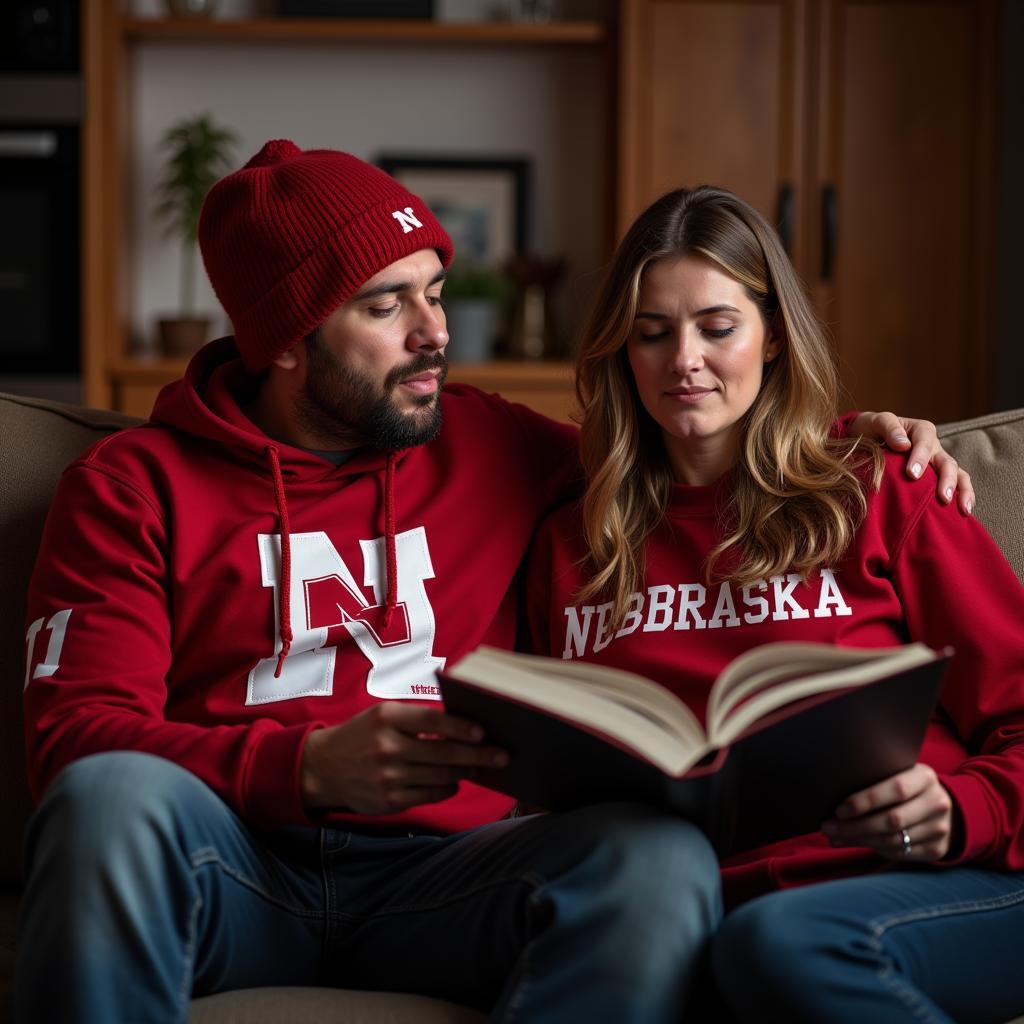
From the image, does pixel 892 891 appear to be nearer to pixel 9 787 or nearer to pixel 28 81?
pixel 9 787

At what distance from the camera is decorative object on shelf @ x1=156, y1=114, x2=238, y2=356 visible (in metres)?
3.68

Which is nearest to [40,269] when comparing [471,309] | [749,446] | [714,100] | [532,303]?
[471,309]

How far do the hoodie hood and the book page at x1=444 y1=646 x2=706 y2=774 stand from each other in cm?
46

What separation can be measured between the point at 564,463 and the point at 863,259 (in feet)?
7.22

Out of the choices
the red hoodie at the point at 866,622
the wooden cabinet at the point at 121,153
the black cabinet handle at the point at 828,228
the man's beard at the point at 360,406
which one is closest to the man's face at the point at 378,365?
the man's beard at the point at 360,406

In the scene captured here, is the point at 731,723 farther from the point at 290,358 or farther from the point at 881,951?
the point at 290,358

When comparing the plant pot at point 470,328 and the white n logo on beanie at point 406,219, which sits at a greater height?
the white n logo on beanie at point 406,219

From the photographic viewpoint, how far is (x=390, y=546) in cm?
157

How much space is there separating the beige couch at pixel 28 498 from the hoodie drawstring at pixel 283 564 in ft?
1.01

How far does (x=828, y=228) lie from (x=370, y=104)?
1373 millimetres

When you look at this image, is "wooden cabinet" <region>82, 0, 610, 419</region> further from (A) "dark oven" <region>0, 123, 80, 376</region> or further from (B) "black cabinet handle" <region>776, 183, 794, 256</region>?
(B) "black cabinet handle" <region>776, 183, 794, 256</region>

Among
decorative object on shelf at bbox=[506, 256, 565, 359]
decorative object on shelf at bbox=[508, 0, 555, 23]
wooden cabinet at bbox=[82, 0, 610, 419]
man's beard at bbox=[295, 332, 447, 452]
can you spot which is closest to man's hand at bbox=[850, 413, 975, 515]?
man's beard at bbox=[295, 332, 447, 452]

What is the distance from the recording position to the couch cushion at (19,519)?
158 cm

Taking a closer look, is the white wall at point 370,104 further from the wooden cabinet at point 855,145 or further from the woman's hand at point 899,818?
the woman's hand at point 899,818
